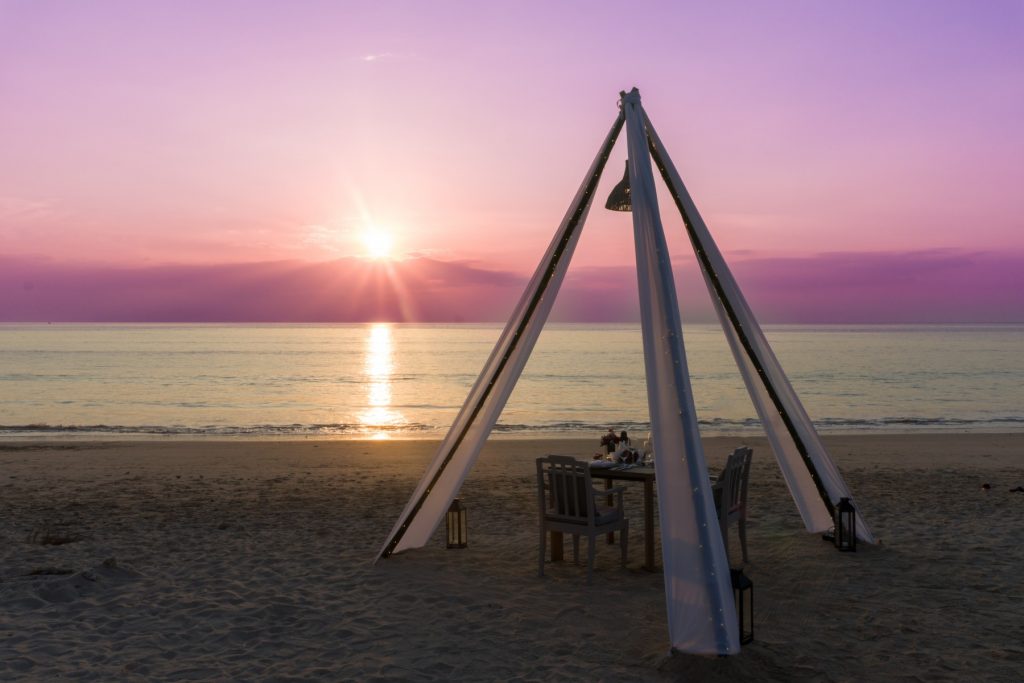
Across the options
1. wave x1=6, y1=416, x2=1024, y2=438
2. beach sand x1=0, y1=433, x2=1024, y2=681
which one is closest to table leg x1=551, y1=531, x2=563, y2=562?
beach sand x1=0, y1=433, x2=1024, y2=681

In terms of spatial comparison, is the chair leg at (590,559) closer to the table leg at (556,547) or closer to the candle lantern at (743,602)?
the table leg at (556,547)

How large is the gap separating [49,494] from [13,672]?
7.36 meters

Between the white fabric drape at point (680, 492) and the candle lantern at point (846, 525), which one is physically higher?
the white fabric drape at point (680, 492)

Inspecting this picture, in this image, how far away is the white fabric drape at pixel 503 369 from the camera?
286 inches

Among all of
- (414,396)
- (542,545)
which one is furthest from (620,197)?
(414,396)

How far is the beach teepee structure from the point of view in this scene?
5227 millimetres

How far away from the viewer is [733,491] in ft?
24.3

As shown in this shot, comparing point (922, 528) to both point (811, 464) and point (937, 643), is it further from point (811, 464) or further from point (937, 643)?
point (937, 643)

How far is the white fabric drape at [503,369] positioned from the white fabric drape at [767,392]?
34.0 inches

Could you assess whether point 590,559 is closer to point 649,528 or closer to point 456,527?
point 649,528

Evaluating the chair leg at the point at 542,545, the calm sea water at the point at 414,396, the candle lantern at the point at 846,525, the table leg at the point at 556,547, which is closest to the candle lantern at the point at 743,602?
the chair leg at the point at 542,545

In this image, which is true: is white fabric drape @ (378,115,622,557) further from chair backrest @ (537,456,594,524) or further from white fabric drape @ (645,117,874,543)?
white fabric drape @ (645,117,874,543)

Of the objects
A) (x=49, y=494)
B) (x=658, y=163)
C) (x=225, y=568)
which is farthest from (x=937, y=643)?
(x=49, y=494)

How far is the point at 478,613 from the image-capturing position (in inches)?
248
